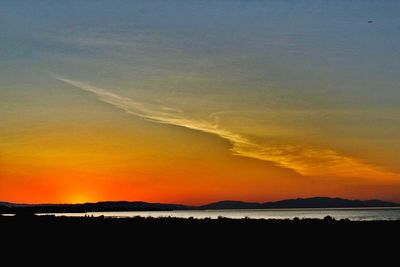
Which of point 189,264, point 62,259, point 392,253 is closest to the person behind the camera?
point 189,264

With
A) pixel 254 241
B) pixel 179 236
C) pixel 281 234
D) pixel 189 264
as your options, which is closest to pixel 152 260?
pixel 189 264

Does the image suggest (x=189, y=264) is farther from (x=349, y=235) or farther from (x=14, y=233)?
(x=14, y=233)

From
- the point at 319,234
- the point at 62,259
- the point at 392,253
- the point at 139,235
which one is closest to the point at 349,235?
the point at 319,234

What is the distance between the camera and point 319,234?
39656 mm

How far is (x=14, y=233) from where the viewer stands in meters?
41.0

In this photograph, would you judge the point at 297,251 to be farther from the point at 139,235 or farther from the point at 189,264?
the point at 139,235

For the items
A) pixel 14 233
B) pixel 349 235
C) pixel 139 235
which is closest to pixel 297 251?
pixel 349 235

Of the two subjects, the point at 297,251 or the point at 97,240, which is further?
the point at 97,240

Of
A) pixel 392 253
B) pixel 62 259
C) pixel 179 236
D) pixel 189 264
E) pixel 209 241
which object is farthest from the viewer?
pixel 179 236

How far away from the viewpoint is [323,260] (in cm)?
2591

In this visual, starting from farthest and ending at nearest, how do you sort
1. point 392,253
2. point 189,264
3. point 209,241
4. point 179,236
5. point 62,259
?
point 179,236 < point 209,241 < point 392,253 < point 62,259 < point 189,264

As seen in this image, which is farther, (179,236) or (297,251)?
(179,236)

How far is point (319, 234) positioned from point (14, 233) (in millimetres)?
19955

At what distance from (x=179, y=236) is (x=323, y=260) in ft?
47.1
